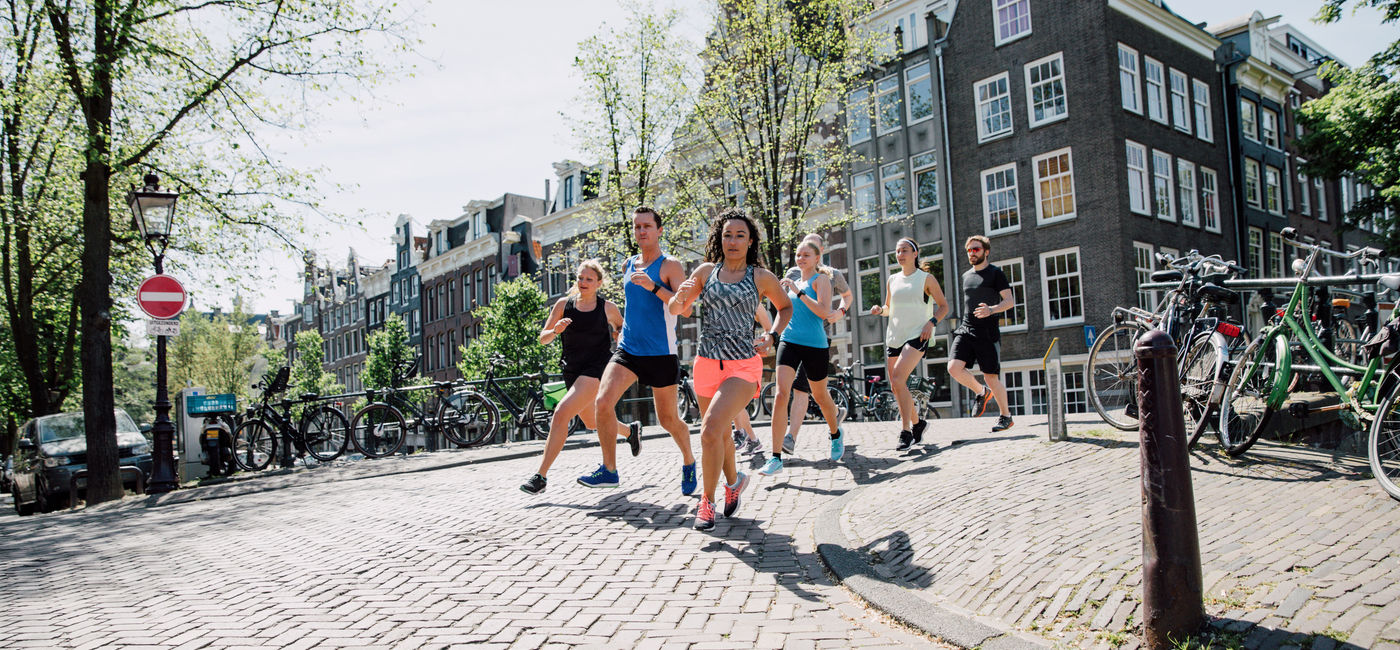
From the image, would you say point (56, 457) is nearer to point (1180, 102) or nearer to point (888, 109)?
point (888, 109)

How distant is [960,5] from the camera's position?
2869 cm

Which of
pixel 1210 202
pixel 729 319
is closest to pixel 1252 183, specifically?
pixel 1210 202

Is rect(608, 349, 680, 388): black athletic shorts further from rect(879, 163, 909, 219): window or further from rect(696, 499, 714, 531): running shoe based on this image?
rect(879, 163, 909, 219): window

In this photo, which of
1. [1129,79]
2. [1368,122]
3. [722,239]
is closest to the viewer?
[722,239]

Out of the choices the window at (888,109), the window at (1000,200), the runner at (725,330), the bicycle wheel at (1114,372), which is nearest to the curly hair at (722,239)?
the runner at (725,330)

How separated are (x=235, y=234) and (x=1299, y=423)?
16098mm

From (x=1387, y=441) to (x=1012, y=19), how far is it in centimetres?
2593

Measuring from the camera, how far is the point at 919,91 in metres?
29.8

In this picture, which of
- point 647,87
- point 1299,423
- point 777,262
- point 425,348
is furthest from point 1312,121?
point 425,348

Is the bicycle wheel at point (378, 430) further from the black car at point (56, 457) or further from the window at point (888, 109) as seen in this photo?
the window at point (888, 109)

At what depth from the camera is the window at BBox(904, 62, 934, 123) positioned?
2944 centimetres

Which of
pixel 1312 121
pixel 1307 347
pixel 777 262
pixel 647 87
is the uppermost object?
pixel 647 87

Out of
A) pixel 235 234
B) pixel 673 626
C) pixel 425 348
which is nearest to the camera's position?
pixel 673 626

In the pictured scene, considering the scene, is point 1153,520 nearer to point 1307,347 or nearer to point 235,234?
point 1307,347
